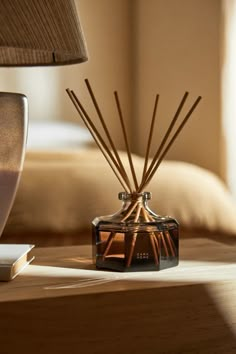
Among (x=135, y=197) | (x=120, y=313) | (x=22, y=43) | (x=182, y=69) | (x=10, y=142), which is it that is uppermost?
(x=182, y=69)

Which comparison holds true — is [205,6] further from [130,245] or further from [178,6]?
[130,245]

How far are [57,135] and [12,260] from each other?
2.75 m

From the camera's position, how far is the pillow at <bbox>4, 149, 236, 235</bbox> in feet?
5.62

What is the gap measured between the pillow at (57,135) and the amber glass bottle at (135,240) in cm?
254

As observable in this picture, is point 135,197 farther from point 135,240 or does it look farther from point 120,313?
point 120,313

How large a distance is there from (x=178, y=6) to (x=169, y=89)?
461mm

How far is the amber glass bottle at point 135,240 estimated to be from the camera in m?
1.01

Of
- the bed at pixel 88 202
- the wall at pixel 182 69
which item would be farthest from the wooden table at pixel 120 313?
the wall at pixel 182 69

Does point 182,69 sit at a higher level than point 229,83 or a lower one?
higher

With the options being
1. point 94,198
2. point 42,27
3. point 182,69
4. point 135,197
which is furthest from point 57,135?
point 42,27

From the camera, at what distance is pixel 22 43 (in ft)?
2.76

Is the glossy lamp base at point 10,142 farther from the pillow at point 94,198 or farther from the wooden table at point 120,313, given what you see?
the pillow at point 94,198

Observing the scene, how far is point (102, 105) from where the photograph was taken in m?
3.82

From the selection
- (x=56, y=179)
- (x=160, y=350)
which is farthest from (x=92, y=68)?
(x=160, y=350)
